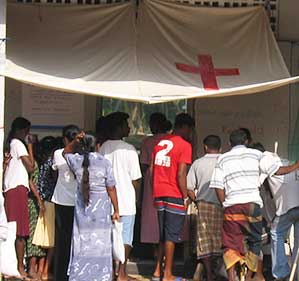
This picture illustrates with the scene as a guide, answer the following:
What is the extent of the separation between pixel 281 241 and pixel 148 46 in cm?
247

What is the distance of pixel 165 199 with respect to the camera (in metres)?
7.74

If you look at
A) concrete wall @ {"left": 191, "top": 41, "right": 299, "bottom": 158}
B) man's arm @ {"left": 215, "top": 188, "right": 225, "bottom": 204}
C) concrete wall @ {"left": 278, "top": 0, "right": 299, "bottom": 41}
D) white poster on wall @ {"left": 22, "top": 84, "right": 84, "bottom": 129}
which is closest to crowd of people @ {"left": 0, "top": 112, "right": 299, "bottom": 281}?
man's arm @ {"left": 215, "top": 188, "right": 225, "bottom": 204}

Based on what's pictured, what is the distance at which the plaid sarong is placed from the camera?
7789 mm

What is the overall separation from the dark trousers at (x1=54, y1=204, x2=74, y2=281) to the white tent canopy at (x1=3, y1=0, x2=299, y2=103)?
1355 millimetres

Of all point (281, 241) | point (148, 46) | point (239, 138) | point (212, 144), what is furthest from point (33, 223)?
point (281, 241)

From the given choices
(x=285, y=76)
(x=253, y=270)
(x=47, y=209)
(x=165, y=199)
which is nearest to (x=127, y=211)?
(x=165, y=199)

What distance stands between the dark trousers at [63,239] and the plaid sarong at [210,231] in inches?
53.8

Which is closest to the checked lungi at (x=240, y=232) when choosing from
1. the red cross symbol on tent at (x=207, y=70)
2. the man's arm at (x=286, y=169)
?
the man's arm at (x=286, y=169)

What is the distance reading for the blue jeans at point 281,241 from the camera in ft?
25.0

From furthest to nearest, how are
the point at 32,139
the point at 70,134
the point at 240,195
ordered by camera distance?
1. the point at 32,139
2. the point at 70,134
3. the point at 240,195

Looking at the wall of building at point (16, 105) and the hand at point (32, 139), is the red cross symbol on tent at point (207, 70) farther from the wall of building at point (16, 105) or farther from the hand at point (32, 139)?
the hand at point (32, 139)

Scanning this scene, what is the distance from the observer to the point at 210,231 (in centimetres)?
780

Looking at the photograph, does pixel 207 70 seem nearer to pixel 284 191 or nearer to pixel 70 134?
pixel 284 191

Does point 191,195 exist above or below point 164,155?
below
